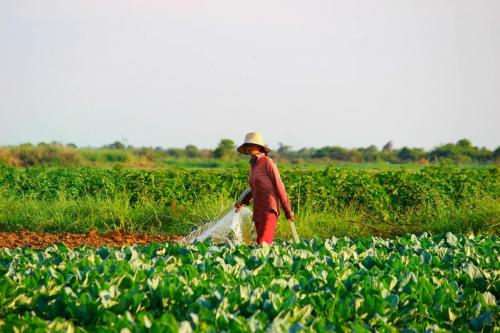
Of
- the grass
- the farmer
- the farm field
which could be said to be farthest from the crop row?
the farmer

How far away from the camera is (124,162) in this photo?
132ft

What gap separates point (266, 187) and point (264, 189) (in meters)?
0.04

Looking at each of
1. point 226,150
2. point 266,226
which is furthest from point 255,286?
point 226,150

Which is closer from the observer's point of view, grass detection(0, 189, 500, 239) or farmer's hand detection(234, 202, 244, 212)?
farmer's hand detection(234, 202, 244, 212)

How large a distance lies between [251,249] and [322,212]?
21.9ft

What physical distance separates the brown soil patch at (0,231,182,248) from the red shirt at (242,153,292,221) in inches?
131

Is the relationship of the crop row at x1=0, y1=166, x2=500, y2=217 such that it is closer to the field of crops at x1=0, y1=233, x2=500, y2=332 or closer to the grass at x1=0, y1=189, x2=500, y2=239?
the grass at x1=0, y1=189, x2=500, y2=239

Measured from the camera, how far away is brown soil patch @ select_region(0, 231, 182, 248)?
11.4m

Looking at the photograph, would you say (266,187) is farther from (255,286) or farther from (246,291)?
(246,291)

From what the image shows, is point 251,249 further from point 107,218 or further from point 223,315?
point 107,218

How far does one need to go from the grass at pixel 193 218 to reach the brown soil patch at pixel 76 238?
1.51 ft

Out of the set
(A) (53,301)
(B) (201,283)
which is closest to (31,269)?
(A) (53,301)

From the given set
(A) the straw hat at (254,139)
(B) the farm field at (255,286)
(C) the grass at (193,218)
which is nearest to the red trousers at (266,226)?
(A) the straw hat at (254,139)

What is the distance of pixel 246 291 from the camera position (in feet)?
16.8
